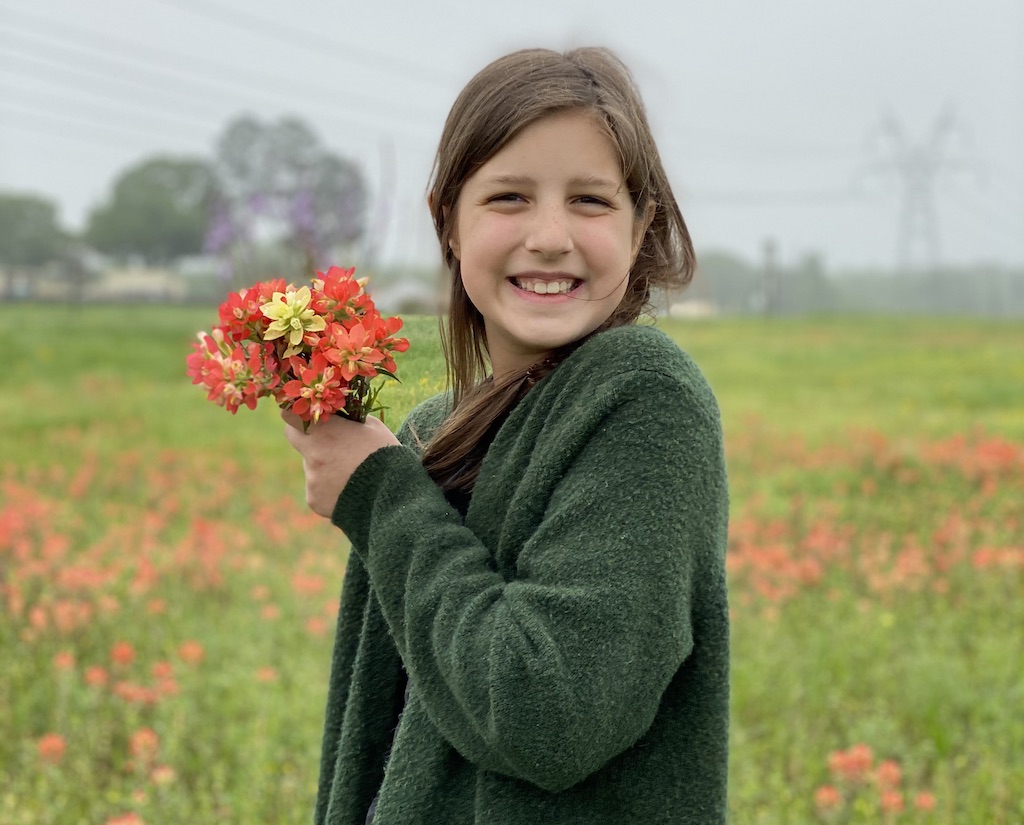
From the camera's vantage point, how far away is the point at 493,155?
1.21 meters

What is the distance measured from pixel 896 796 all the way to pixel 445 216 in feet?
6.40

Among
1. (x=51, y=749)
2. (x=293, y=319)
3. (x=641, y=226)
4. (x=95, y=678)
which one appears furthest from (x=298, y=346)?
(x=95, y=678)

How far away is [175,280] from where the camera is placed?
30672 millimetres

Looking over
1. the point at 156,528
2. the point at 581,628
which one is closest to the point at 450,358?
the point at 581,628

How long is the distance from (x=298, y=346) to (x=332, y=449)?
0.12 meters

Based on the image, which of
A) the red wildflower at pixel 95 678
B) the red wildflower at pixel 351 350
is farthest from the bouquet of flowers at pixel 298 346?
the red wildflower at pixel 95 678

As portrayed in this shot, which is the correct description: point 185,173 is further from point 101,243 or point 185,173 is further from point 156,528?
point 156,528

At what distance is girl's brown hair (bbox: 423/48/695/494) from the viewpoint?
47.3 inches

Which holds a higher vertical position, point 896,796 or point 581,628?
point 581,628

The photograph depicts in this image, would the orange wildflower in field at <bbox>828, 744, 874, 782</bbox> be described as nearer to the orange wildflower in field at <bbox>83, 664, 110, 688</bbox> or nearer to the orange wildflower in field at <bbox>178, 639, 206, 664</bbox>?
the orange wildflower in field at <bbox>178, 639, 206, 664</bbox>

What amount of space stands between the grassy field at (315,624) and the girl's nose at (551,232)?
0.83ft

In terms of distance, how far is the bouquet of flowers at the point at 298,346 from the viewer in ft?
3.65

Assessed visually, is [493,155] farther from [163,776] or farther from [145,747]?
[145,747]

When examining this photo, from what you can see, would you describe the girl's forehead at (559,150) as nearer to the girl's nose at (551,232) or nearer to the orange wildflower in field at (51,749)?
the girl's nose at (551,232)
